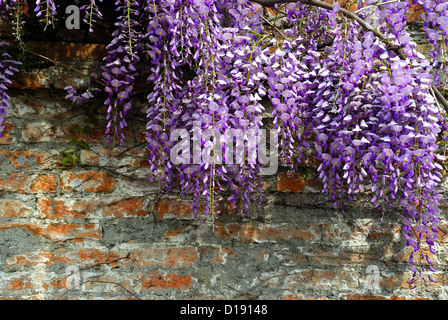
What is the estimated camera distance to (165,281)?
160cm

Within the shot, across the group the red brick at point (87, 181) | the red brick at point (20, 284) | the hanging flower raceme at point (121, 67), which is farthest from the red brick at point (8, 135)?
the red brick at point (20, 284)

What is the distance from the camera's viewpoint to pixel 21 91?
1578 mm

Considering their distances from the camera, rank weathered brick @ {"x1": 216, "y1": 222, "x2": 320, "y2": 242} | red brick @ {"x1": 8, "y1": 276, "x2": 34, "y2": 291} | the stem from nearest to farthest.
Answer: the stem, red brick @ {"x1": 8, "y1": 276, "x2": 34, "y2": 291}, weathered brick @ {"x1": 216, "y1": 222, "x2": 320, "y2": 242}

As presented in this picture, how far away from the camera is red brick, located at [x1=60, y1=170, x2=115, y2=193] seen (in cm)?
159

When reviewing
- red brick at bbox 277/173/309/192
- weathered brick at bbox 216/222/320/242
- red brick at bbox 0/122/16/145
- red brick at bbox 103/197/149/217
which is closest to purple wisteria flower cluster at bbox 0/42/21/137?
red brick at bbox 0/122/16/145

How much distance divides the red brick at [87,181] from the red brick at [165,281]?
15.6 inches

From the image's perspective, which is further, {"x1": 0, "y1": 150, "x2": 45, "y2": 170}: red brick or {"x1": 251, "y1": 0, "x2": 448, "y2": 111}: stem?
{"x1": 0, "y1": 150, "x2": 45, "y2": 170}: red brick

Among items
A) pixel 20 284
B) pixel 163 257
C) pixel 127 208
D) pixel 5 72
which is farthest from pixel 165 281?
pixel 5 72

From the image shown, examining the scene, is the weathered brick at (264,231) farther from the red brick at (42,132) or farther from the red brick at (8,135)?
the red brick at (8,135)

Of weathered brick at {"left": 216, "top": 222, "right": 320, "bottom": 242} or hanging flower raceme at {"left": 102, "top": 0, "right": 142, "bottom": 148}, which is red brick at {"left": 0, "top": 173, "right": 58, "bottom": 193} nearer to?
hanging flower raceme at {"left": 102, "top": 0, "right": 142, "bottom": 148}

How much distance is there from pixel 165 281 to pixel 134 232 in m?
0.24

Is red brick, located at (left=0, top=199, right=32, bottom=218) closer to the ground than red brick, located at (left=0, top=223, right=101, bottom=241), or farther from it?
farther from it

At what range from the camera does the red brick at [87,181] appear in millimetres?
1589

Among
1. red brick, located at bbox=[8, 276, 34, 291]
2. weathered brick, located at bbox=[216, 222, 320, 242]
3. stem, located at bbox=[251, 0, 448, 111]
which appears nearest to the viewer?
stem, located at bbox=[251, 0, 448, 111]
